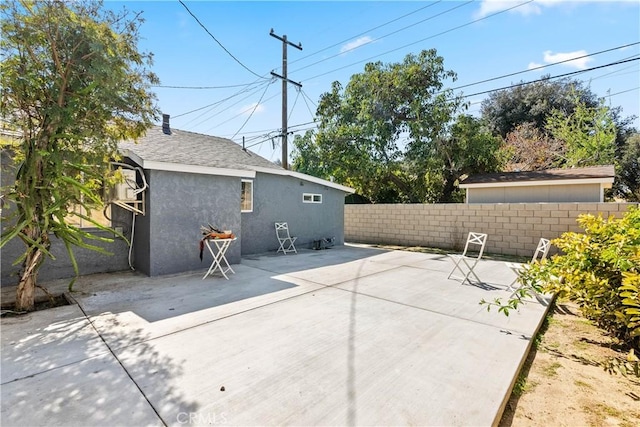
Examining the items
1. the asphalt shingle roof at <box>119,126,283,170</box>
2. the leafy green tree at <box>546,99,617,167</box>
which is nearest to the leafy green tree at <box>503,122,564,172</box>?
the leafy green tree at <box>546,99,617,167</box>

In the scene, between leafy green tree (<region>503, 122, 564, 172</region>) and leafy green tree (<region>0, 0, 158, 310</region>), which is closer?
leafy green tree (<region>0, 0, 158, 310</region>)

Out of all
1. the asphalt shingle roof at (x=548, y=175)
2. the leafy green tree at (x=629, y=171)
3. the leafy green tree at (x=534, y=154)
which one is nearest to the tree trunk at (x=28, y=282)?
the asphalt shingle roof at (x=548, y=175)

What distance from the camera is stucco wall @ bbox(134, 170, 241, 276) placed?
571 centimetres

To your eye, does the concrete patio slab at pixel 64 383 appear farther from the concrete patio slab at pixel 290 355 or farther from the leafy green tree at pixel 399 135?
the leafy green tree at pixel 399 135

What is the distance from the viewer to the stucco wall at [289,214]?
8.80 meters

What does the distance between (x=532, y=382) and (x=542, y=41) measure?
10.7m

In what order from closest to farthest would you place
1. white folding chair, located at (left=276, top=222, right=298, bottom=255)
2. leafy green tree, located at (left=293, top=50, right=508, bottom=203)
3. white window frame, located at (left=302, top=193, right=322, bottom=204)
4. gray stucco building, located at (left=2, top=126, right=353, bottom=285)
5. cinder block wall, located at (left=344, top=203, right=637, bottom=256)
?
gray stucco building, located at (left=2, top=126, right=353, bottom=285) < cinder block wall, located at (left=344, top=203, right=637, bottom=256) < white folding chair, located at (left=276, top=222, right=298, bottom=255) < white window frame, located at (left=302, top=193, right=322, bottom=204) < leafy green tree, located at (left=293, top=50, right=508, bottom=203)

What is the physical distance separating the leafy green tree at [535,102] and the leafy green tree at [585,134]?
→ 86cm

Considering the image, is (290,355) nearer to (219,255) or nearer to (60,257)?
(219,255)

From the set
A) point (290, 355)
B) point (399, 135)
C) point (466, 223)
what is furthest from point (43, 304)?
point (399, 135)

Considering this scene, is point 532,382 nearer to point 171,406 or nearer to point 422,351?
point 422,351

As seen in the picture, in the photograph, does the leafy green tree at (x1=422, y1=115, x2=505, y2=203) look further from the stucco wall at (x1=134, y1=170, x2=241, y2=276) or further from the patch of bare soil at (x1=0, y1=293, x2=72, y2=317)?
the patch of bare soil at (x1=0, y1=293, x2=72, y2=317)

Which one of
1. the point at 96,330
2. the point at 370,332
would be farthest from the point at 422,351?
the point at 96,330

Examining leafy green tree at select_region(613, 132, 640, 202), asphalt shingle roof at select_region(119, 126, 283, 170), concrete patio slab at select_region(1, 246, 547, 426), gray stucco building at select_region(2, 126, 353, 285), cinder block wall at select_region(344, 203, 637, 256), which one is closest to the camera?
concrete patio slab at select_region(1, 246, 547, 426)
